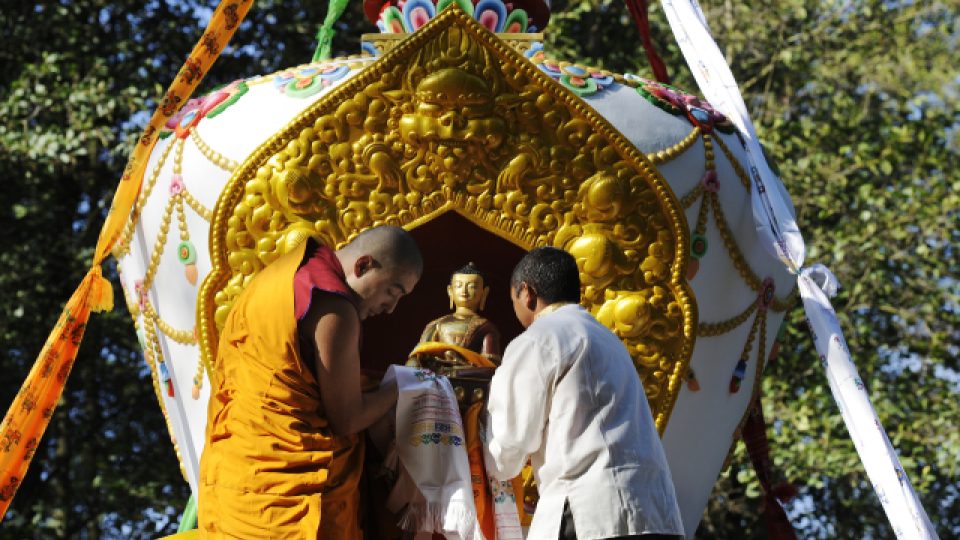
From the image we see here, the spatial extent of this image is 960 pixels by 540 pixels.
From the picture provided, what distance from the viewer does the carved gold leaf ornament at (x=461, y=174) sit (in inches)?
219

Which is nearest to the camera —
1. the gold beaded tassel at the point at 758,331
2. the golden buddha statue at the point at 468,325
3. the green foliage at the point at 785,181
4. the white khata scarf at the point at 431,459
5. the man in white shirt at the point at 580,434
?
the man in white shirt at the point at 580,434

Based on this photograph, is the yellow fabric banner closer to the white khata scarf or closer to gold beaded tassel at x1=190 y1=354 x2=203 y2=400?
gold beaded tassel at x1=190 y1=354 x2=203 y2=400

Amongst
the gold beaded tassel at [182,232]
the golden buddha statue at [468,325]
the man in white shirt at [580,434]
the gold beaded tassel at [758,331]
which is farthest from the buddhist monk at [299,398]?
the gold beaded tassel at [758,331]

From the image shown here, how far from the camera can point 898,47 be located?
12336mm

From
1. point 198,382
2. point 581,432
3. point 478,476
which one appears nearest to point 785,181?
point 198,382

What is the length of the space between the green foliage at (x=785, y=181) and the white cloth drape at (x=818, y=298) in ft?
14.1

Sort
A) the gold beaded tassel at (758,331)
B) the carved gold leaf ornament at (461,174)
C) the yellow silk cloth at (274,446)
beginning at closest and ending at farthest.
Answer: the yellow silk cloth at (274,446) → the carved gold leaf ornament at (461,174) → the gold beaded tassel at (758,331)

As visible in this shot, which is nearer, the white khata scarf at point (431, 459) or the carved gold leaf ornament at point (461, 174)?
the white khata scarf at point (431, 459)

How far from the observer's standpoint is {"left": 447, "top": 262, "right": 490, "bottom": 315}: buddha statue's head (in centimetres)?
587

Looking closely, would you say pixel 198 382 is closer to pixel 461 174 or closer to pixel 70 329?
pixel 70 329

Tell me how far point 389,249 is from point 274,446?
625 mm

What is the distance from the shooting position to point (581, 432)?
383 cm

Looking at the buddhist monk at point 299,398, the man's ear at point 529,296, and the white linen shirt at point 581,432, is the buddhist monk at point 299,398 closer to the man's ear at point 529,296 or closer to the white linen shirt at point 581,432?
the man's ear at point 529,296

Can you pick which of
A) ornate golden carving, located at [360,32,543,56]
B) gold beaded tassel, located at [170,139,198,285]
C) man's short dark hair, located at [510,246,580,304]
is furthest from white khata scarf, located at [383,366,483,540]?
ornate golden carving, located at [360,32,543,56]
